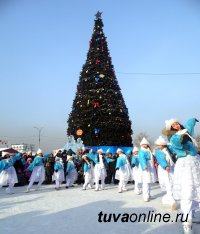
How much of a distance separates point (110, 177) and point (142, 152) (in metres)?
7.10

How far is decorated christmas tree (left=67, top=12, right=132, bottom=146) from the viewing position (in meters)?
24.7

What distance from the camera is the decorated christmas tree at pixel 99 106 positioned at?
24.7m

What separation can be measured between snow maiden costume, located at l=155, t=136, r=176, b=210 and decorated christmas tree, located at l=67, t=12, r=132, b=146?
15972 millimetres

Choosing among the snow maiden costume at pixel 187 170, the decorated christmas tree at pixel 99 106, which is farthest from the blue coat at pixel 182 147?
the decorated christmas tree at pixel 99 106

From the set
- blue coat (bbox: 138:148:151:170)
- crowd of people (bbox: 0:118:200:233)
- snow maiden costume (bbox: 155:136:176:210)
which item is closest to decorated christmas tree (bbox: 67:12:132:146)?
crowd of people (bbox: 0:118:200:233)

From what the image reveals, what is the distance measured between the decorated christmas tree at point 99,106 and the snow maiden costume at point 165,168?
1597cm

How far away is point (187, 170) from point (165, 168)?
2.75 m

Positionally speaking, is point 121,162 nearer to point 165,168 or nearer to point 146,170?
point 146,170

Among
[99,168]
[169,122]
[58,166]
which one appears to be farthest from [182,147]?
[58,166]

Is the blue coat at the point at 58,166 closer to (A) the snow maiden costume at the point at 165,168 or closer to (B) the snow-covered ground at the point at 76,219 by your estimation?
(B) the snow-covered ground at the point at 76,219

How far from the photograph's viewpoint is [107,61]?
84.8ft

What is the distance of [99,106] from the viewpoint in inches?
973

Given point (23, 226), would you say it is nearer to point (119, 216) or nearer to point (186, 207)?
point (119, 216)

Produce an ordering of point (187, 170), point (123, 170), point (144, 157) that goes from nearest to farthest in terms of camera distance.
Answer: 1. point (187, 170)
2. point (144, 157)
3. point (123, 170)
